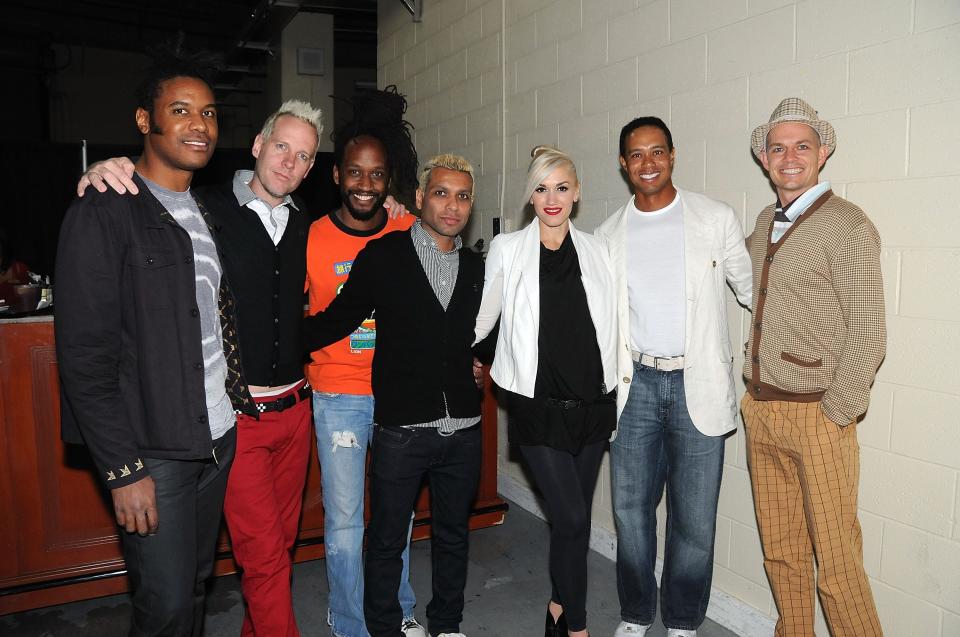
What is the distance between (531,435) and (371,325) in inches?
28.3

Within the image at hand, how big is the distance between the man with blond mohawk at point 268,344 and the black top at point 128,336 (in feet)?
1.05

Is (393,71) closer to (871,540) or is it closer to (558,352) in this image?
(558,352)

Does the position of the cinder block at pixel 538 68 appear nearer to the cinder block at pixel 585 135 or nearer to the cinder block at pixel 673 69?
the cinder block at pixel 585 135

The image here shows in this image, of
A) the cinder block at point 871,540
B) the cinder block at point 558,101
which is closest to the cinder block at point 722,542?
the cinder block at point 871,540

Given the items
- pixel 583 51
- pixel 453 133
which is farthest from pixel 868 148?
pixel 453 133

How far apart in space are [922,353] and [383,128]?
2.16 m

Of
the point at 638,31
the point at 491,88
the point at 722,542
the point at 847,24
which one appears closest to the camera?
the point at 847,24

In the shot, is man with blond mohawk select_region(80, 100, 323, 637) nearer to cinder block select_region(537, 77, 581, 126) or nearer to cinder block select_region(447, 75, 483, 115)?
cinder block select_region(537, 77, 581, 126)

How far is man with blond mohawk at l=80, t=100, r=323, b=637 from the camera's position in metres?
2.28


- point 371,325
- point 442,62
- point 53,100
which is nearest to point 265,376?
point 371,325

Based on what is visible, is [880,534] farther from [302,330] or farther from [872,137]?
[302,330]

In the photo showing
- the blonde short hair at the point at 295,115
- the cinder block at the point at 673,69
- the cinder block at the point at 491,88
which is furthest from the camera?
the cinder block at the point at 491,88

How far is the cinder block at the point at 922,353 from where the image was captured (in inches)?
84.7

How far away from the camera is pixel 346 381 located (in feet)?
8.52
